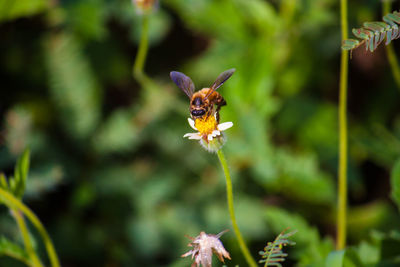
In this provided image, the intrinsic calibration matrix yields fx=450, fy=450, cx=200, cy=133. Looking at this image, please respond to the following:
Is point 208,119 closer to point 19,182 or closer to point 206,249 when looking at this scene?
point 206,249

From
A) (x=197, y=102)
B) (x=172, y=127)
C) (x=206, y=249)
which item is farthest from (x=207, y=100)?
(x=172, y=127)

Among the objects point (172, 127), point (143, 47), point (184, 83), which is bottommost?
point (184, 83)

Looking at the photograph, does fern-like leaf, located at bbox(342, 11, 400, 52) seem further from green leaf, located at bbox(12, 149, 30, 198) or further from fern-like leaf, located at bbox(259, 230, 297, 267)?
green leaf, located at bbox(12, 149, 30, 198)

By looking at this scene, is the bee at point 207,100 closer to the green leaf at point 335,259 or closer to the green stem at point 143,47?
the green leaf at point 335,259

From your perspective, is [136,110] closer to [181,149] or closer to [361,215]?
[181,149]

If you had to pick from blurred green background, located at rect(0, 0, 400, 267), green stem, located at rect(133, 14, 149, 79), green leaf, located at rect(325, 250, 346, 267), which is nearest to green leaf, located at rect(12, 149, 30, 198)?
blurred green background, located at rect(0, 0, 400, 267)
